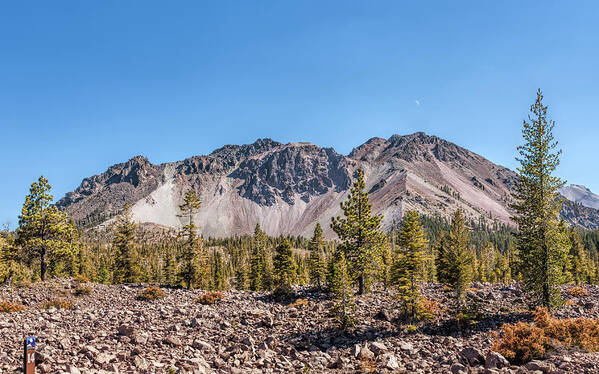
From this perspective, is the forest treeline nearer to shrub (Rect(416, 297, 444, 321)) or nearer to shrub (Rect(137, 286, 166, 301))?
shrub (Rect(416, 297, 444, 321))

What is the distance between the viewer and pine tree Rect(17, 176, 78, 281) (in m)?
33.4

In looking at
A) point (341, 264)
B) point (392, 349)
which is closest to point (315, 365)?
point (392, 349)

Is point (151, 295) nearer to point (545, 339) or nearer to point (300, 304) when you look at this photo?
point (300, 304)

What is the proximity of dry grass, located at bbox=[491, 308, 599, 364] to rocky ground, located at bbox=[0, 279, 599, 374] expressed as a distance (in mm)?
927

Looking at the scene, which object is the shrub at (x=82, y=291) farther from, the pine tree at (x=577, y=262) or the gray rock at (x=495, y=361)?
the pine tree at (x=577, y=262)

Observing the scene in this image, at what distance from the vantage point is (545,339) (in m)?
17.0

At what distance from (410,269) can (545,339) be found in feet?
29.0

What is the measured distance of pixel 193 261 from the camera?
42719 mm

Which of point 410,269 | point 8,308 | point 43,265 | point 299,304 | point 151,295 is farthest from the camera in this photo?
point 43,265

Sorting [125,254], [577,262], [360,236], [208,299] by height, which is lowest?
[577,262]

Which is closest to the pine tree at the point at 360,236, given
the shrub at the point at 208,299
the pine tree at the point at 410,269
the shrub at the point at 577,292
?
the pine tree at the point at 410,269

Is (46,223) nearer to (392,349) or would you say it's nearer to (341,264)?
(341,264)

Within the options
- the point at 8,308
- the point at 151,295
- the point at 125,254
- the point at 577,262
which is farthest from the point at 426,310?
the point at 577,262

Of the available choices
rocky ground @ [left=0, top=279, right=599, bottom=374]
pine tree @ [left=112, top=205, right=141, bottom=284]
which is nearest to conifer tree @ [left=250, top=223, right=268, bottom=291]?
pine tree @ [left=112, top=205, right=141, bottom=284]
